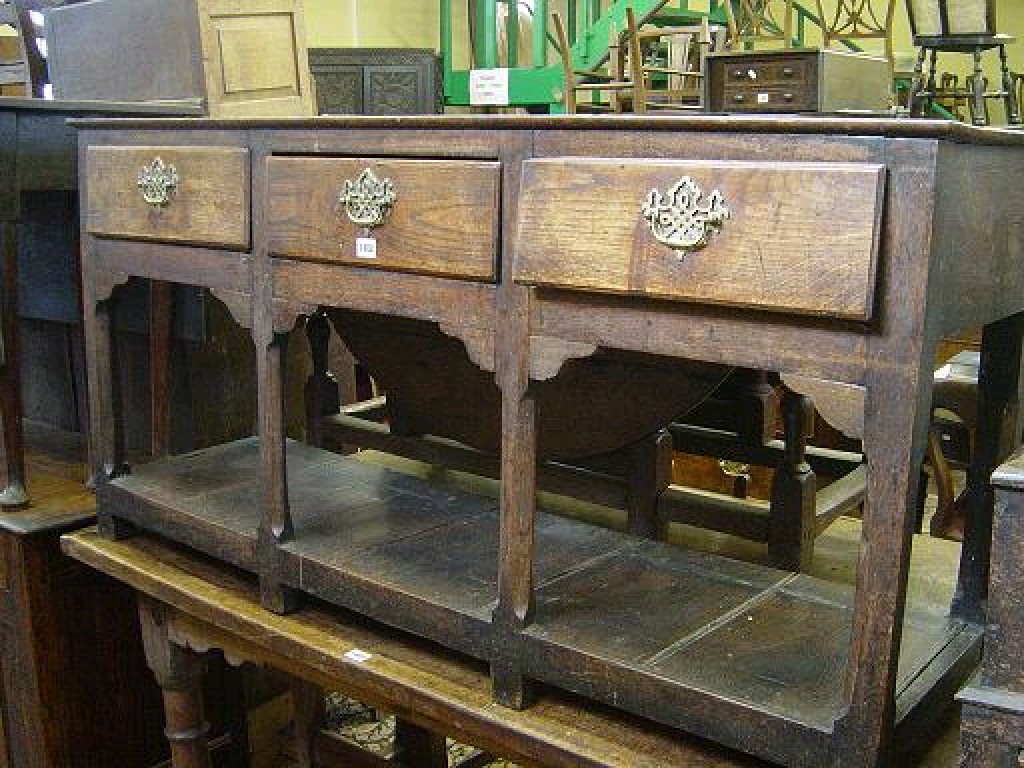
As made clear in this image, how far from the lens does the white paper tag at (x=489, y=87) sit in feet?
25.2

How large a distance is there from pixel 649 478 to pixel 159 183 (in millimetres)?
1170

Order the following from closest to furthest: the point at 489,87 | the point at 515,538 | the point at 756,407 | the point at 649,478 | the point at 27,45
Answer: the point at 515,538 < the point at 649,478 < the point at 756,407 < the point at 27,45 < the point at 489,87

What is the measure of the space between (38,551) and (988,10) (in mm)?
6223

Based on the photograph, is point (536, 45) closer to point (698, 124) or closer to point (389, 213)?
point (389, 213)

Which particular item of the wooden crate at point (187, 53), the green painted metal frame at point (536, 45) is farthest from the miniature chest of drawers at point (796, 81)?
the wooden crate at point (187, 53)

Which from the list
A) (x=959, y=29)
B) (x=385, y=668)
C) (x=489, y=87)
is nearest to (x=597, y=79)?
(x=489, y=87)

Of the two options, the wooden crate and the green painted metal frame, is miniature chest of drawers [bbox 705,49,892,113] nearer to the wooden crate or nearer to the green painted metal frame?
the green painted metal frame

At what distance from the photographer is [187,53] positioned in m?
3.19

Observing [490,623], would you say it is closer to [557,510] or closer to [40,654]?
[557,510]

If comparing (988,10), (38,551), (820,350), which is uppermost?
(988,10)

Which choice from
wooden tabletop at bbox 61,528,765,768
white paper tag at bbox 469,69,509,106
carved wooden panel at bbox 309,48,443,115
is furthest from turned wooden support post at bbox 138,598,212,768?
white paper tag at bbox 469,69,509,106

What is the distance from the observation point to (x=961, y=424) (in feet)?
15.0

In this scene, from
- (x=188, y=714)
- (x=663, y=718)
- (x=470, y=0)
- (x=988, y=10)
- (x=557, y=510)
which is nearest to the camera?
(x=663, y=718)

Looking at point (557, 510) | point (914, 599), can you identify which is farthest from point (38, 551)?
point (914, 599)
